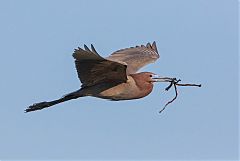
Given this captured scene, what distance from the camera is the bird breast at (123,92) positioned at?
1081cm

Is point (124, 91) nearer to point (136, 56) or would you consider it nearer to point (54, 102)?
point (54, 102)

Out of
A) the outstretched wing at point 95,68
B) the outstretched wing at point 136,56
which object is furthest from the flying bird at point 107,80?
the outstretched wing at point 136,56

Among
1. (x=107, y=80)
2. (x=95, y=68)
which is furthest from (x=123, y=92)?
(x=95, y=68)

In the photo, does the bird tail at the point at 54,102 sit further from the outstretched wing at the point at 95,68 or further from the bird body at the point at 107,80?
the outstretched wing at the point at 95,68

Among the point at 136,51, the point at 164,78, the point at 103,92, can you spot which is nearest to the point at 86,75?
the point at 103,92

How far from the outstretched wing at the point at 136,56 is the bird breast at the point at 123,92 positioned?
0.93 m

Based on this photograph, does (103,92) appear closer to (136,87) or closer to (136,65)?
(136,87)

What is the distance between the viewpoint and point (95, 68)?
10.5m

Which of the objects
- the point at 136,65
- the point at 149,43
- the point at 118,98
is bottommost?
the point at 118,98

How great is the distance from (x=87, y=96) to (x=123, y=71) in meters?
0.72

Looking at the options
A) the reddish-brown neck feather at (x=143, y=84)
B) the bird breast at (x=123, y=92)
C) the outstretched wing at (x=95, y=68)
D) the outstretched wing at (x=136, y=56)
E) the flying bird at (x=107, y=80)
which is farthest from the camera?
the outstretched wing at (x=136, y=56)

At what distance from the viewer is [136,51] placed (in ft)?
44.2

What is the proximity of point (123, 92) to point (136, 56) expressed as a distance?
7.39 feet

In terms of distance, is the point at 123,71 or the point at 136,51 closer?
the point at 123,71
